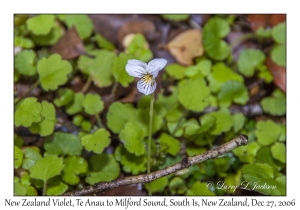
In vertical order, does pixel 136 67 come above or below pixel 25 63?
below

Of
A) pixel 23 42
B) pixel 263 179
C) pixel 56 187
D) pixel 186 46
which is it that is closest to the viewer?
pixel 263 179

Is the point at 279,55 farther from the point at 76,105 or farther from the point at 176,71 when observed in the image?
the point at 76,105

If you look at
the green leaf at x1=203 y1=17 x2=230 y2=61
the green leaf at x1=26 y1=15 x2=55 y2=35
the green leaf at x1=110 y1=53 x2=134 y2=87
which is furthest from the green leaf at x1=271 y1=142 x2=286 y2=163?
the green leaf at x1=26 y1=15 x2=55 y2=35

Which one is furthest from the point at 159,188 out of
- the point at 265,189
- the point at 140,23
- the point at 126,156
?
the point at 140,23

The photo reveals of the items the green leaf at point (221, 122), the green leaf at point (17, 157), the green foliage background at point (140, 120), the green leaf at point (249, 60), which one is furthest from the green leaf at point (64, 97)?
the green leaf at point (249, 60)

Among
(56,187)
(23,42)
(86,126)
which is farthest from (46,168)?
(23,42)

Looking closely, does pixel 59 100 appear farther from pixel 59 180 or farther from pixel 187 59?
pixel 187 59

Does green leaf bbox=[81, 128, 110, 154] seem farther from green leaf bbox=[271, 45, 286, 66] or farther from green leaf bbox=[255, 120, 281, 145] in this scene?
green leaf bbox=[271, 45, 286, 66]
